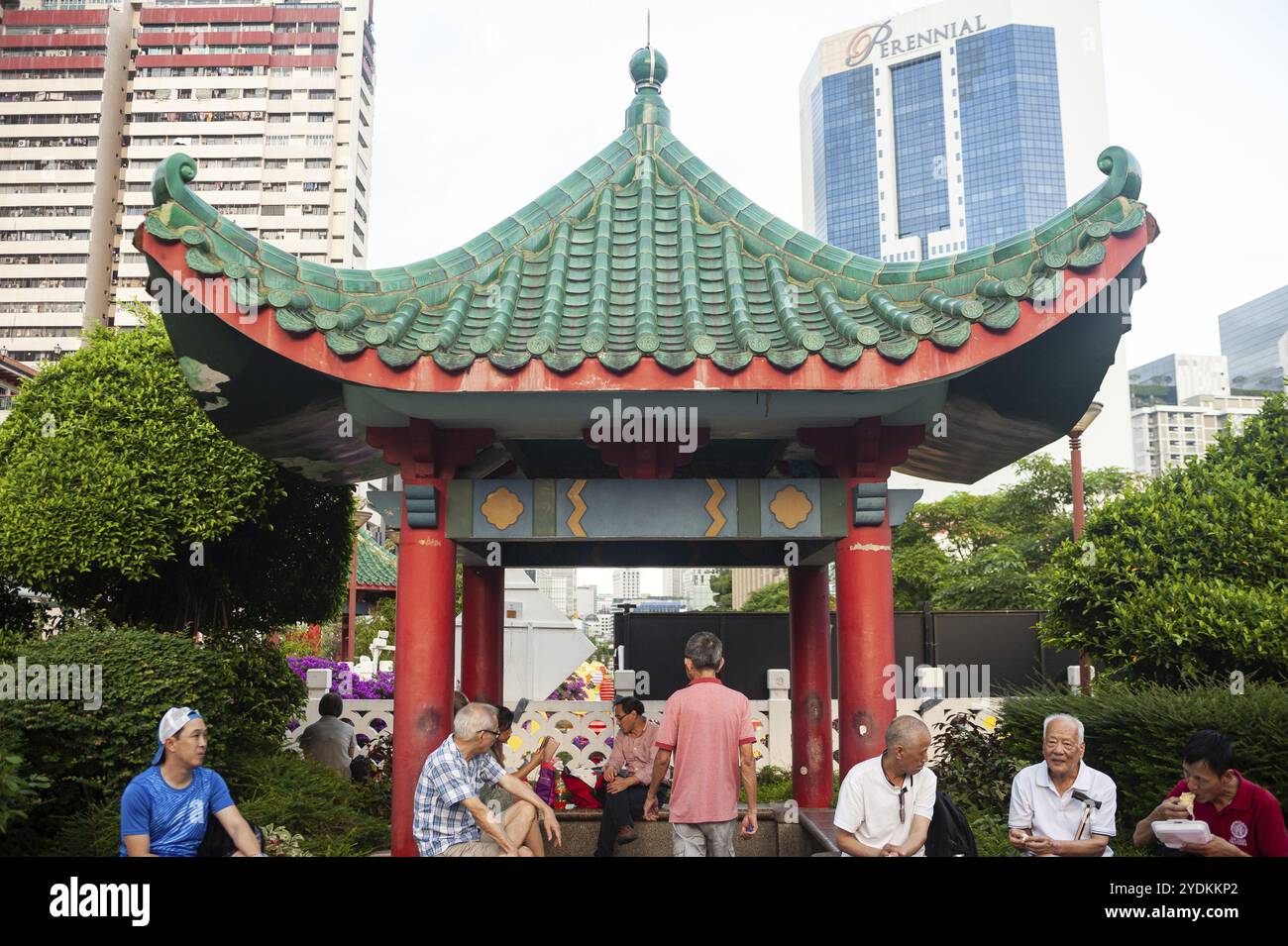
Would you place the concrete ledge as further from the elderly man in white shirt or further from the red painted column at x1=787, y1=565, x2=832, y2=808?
the elderly man in white shirt

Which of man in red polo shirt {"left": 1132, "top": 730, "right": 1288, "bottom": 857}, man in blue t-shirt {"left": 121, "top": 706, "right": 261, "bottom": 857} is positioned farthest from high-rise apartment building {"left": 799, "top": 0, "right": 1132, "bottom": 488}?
man in blue t-shirt {"left": 121, "top": 706, "right": 261, "bottom": 857}

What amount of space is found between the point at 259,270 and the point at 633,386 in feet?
8.87

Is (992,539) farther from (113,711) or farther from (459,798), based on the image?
(459,798)

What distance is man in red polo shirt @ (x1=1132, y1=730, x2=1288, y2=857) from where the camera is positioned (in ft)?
17.4

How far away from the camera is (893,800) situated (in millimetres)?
5660

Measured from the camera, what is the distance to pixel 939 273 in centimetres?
757

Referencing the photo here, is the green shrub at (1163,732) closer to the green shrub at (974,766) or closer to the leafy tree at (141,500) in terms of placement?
the green shrub at (974,766)

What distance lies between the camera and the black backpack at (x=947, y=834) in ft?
18.6

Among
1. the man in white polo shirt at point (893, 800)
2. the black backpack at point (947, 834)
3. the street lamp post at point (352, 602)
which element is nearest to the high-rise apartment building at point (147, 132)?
the street lamp post at point (352, 602)

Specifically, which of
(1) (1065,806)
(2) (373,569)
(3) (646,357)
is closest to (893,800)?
(1) (1065,806)

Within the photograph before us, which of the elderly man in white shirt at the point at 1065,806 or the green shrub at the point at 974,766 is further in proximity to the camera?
the green shrub at the point at 974,766

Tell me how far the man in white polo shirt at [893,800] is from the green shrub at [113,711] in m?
5.35

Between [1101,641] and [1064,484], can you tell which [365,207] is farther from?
[1101,641]

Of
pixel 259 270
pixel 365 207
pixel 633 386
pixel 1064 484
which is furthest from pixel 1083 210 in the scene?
pixel 365 207
